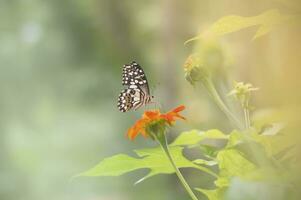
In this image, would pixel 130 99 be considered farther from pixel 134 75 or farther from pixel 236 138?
pixel 236 138

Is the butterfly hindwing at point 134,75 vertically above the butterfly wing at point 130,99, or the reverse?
the butterfly hindwing at point 134,75

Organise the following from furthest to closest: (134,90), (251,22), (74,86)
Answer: (74,86) < (134,90) < (251,22)

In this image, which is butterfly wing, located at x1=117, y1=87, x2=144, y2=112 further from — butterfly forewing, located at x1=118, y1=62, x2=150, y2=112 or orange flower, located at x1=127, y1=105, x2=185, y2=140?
orange flower, located at x1=127, y1=105, x2=185, y2=140

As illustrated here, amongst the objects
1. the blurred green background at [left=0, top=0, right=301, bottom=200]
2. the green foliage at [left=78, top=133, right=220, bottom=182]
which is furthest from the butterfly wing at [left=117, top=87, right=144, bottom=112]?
the blurred green background at [left=0, top=0, right=301, bottom=200]

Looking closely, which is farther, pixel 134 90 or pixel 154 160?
pixel 134 90

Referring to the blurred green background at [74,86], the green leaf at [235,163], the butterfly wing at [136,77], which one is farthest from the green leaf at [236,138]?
the blurred green background at [74,86]

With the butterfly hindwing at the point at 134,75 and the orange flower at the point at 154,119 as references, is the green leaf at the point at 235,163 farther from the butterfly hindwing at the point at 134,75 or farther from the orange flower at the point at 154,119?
the butterfly hindwing at the point at 134,75

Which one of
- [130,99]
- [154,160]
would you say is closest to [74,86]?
[130,99]

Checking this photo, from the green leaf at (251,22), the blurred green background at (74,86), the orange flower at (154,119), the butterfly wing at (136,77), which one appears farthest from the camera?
the blurred green background at (74,86)
